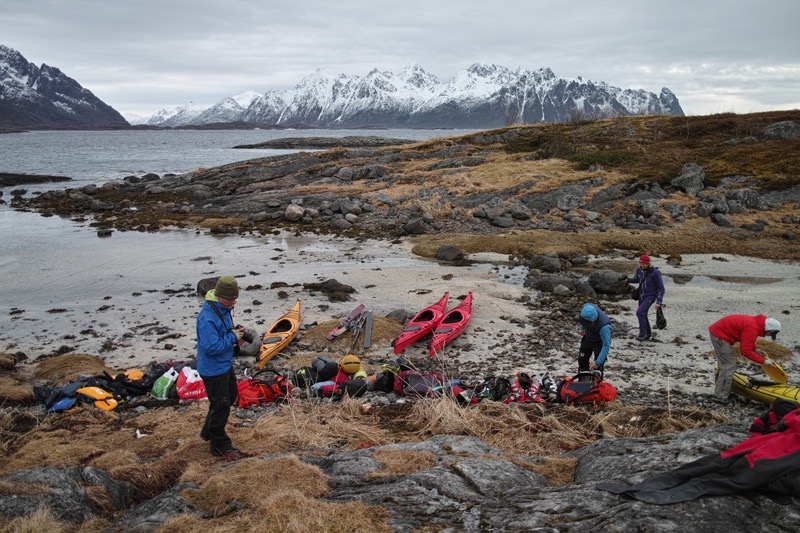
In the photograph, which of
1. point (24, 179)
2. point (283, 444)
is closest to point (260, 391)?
point (283, 444)

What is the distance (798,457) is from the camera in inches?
153

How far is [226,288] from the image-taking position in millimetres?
6910

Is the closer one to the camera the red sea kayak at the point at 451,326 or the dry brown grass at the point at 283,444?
the dry brown grass at the point at 283,444

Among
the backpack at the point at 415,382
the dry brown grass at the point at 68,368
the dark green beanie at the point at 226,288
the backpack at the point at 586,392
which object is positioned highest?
the dark green beanie at the point at 226,288

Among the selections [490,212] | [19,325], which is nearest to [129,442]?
[19,325]

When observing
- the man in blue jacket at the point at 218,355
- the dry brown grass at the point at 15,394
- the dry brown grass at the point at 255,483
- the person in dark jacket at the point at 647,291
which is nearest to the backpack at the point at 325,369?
the man in blue jacket at the point at 218,355

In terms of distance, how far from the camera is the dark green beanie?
686 centimetres

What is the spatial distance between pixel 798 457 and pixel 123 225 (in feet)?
123

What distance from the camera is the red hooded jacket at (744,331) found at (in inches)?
351

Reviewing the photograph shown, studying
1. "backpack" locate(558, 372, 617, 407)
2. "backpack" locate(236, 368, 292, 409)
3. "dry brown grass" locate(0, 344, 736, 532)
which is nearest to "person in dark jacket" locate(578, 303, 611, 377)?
"backpack" locate(558, 372, 617, 407)

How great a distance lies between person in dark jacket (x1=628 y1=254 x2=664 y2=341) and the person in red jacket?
11.8 ft

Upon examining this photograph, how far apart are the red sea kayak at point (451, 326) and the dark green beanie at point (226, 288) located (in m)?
7.01

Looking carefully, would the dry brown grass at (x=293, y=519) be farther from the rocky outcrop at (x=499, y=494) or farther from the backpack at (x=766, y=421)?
the backpack at (x=766, y=421)

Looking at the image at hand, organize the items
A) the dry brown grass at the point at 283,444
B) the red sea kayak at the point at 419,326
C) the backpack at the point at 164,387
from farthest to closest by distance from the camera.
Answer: the red sea kayak at the point at 419,326, the backpack at the point at 164,387, the dry brown grass at the point at 283,444
